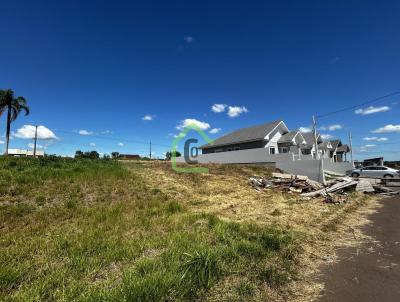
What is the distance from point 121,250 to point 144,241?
0.67 m

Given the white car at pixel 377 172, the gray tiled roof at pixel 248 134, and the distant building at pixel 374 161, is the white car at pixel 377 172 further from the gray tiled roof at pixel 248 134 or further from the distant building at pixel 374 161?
the distant building at pixel 374 161

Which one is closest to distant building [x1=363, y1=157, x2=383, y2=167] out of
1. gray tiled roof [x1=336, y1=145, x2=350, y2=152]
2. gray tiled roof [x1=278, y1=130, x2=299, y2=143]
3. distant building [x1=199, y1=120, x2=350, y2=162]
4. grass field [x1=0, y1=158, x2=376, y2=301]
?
gray tiled roof [x1=336, y1=145, x2=350, y2=152]

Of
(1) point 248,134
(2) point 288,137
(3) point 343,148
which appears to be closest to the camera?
(2) point 288,137

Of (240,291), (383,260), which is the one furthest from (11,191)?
(383,260)

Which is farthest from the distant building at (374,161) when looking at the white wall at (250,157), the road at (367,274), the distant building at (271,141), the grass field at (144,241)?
the road at (367,274)

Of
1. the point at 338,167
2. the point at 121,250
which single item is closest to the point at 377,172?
the point at 338,167

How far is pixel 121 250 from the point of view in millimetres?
4715

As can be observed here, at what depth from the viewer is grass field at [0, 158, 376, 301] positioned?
3516 mm

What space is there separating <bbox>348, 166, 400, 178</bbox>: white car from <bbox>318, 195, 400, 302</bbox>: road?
25530mm

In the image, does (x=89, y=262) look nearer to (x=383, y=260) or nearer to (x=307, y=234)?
(x=307, y=234)

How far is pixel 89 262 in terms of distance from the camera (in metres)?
4.27

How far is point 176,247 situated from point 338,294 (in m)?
2.86

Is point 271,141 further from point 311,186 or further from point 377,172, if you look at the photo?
point 311,186

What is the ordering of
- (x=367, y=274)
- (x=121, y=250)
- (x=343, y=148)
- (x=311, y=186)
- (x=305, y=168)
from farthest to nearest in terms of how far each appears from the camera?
(x=343, y=148)
(x=305, y=168)
(x=311, y=186)
(x=121, y=250)
(x=367, y=274)
